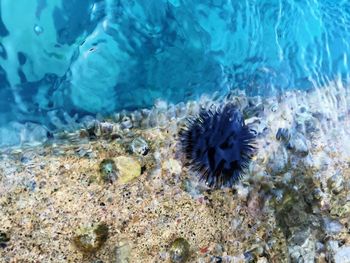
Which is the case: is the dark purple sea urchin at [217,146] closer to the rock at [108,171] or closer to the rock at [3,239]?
the rock at [108,171]

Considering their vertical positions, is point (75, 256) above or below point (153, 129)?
below

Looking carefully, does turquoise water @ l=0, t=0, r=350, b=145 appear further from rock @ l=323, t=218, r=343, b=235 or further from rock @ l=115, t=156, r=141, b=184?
rock @ l=323, t=218, r=343, b=235

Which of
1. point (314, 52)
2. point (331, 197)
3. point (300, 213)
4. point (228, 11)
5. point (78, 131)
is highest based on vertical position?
point (314, 52)

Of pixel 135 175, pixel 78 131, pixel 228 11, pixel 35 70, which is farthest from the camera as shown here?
pixel 228 11

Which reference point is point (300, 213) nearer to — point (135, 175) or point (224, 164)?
point (224, 164)

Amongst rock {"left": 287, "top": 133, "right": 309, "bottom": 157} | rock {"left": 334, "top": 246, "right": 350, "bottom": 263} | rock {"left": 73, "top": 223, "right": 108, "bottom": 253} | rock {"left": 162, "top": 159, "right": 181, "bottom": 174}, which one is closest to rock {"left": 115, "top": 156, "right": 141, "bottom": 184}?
rock {"left": 162, "top": 159, "right": 181, "bottom": 174}

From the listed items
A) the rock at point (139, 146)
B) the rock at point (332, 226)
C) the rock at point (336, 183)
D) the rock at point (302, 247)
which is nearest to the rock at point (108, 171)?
the rock at point (139, 146)

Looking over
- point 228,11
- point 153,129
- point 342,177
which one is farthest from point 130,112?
point 342,177
